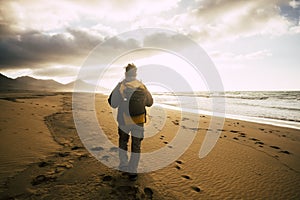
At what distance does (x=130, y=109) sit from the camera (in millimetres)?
4543

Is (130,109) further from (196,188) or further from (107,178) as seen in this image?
(196,188)

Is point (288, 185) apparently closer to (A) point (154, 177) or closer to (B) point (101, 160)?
(A) point (154, 177)

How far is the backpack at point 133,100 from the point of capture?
14.8 feet

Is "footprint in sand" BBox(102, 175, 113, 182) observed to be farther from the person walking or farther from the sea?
the sea

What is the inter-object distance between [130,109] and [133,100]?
0.25m

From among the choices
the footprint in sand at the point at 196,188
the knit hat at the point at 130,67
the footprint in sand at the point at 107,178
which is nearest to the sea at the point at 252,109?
the footprint in sand at the point at 196,188

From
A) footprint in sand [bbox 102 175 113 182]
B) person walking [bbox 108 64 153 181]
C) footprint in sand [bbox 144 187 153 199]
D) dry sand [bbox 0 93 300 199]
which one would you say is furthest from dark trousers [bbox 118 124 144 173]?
footprint in sand [bbox 144 187 153 199]

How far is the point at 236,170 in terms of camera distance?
541cm

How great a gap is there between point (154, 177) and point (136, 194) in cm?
102

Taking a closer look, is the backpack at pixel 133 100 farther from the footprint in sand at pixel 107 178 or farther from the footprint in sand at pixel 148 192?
the footprint in sand at pixel 148 192

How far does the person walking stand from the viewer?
454 centimetres

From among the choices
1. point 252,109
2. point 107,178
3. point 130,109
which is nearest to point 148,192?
point 107,178

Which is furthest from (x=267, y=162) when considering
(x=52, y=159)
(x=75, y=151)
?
(x=52, y=159)

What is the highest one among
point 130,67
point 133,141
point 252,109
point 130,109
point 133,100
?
point 130,67
